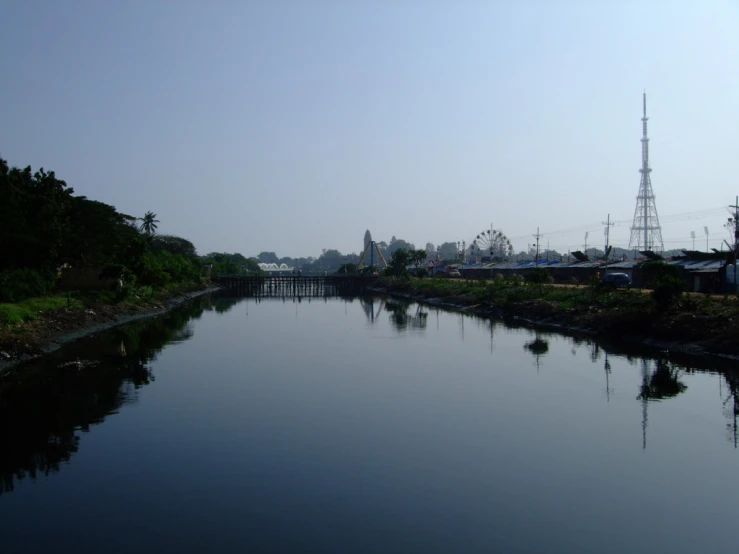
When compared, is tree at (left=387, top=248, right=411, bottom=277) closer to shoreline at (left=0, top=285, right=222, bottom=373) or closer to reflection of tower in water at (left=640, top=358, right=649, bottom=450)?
shoreline at (left=0, top=285, right=222, bottom=373)

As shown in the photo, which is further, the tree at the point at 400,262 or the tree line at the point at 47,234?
the tree at the point at 400,262

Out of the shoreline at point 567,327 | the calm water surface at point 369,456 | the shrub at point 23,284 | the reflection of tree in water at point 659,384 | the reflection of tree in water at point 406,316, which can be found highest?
the shrub at point 23,284

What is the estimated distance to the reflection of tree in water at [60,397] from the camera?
1468cm

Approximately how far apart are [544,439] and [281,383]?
405 inches

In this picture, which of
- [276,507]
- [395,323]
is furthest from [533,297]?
[276,507]

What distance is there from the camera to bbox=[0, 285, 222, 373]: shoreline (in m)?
25.7

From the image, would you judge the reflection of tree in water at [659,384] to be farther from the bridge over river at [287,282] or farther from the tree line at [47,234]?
the bridge over river at [287,282]

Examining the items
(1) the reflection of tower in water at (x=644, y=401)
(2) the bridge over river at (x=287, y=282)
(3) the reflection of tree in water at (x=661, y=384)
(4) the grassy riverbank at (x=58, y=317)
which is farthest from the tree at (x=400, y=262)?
(3) the reflection of tree in water at (x=661, y=384)

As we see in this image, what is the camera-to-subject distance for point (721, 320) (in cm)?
2789

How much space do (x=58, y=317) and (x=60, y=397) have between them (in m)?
15.8

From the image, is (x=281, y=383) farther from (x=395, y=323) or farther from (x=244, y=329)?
(x=395, y=323)

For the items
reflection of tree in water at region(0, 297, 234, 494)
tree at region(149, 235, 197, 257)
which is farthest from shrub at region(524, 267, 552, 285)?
tree at region(149, 235, 197, 257)

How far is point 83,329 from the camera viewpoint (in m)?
35.6

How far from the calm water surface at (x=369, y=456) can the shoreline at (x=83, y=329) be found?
1169mm
